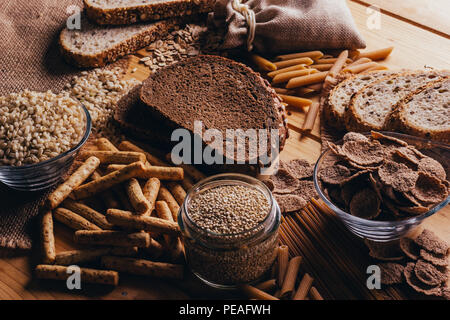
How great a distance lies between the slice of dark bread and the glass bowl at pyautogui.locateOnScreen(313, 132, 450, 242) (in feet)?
1.45

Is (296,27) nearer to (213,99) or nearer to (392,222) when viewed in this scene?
(213,99)

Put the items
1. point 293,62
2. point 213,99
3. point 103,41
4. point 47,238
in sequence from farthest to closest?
point 103,41 < point 293,62 < point 213,99 < point 47,238

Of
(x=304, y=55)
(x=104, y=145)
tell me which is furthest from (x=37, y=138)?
(x=304, y=55)

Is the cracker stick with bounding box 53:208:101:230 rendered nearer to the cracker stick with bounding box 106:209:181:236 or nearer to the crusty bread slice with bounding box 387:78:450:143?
the cracker stick with bounding box 106:209:181:236

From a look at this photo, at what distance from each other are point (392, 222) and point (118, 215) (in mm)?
1017

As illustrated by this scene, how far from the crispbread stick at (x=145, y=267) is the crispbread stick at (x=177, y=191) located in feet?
1.08

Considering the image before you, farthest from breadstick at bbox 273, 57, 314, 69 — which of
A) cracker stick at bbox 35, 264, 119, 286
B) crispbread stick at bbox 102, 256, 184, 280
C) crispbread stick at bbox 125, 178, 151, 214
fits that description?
cracker stick at bbox 35, 264, 119, 286

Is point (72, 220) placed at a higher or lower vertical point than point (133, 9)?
lower

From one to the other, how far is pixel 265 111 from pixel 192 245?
0.87 metres

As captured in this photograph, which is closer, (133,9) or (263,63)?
(263,63)

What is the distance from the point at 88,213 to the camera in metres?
1.95

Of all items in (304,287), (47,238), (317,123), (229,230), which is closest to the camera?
(229,230)

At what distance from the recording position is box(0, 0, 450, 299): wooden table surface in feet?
5.84

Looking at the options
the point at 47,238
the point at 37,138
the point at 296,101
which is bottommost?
the point at 47,238
